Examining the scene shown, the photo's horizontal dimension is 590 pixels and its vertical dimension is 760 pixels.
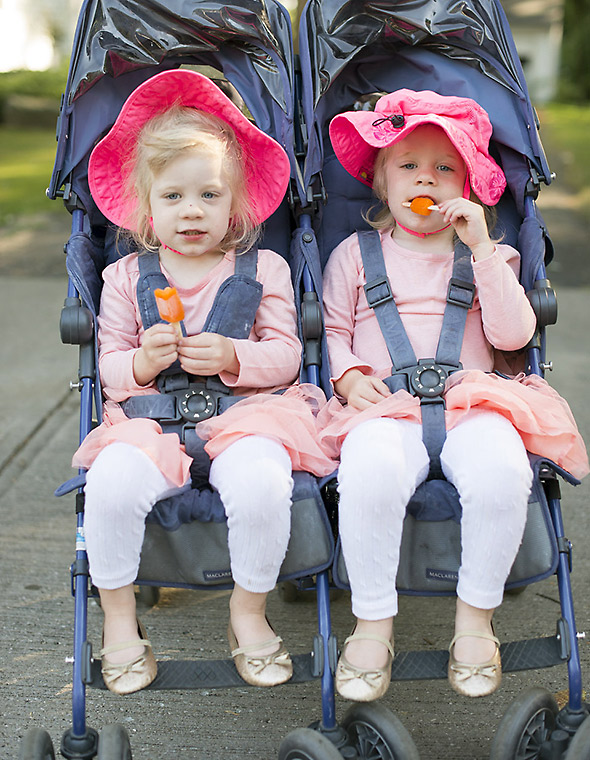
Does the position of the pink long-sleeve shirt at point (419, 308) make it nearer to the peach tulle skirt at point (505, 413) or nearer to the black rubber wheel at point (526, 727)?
the peach tulle skirt at point (505, 413)

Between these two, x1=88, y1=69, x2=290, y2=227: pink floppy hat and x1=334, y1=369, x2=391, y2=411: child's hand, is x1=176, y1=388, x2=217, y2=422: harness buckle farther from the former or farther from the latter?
x1=88, y1=69, x2=290, y2=227: pink floppy hat

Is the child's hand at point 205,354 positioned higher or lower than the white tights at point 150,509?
higher

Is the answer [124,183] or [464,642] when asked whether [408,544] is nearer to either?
[464,642]

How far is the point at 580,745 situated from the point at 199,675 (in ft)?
2.82

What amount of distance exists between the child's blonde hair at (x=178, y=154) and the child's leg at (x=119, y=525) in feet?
2.86

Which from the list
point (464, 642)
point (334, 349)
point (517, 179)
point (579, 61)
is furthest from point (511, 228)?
point (579, 61)

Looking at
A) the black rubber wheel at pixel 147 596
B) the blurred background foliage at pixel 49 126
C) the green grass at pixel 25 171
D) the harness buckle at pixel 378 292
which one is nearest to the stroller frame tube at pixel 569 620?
the harness buckle at pixel 378 292

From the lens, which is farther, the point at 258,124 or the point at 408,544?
the point at 258,124

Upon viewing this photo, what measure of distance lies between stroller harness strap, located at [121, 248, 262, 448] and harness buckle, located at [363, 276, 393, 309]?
0.33 m

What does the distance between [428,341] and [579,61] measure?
27105mm

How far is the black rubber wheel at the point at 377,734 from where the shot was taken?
199 cm

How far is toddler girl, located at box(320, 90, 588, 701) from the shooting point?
208 centimetres

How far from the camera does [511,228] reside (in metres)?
2.99

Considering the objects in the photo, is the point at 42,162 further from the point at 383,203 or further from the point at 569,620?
the point at 569,620
